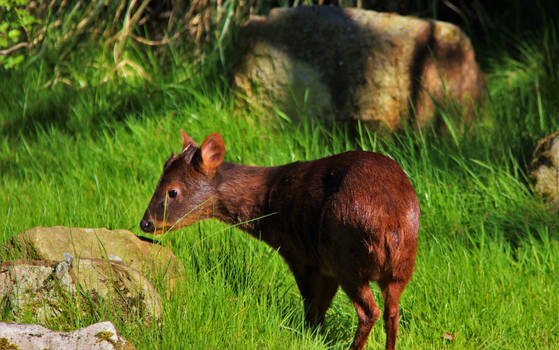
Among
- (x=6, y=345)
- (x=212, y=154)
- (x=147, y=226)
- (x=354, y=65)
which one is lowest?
(x=147, y=226)

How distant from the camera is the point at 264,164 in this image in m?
5.49

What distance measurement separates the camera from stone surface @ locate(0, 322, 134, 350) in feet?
8.98

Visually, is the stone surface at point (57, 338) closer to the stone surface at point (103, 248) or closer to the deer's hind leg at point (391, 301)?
the stone surface at point (103, 248)

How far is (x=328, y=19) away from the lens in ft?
20.1

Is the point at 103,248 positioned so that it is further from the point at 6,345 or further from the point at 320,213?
the point at 320,213

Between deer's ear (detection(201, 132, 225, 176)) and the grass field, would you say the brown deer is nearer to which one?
deer's ear (detection(201, 132, 225, 176))

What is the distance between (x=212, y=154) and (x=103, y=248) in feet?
2.88

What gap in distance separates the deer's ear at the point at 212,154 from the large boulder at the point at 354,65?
1705 mm

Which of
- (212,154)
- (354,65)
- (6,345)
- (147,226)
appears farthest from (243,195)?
(354,65)

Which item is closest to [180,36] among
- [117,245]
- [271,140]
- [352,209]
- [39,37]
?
[39,37]

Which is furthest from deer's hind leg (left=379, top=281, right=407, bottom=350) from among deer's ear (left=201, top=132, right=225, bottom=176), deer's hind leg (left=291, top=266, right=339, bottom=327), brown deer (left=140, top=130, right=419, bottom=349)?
deer's ear (left=201, top=132, right=225, bottom=176)

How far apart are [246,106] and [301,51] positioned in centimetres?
70

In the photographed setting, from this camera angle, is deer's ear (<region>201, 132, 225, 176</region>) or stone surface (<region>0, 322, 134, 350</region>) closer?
stone surface (<region>0, 322, 134, 350</region>)

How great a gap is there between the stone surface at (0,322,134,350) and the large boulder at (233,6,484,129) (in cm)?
329
